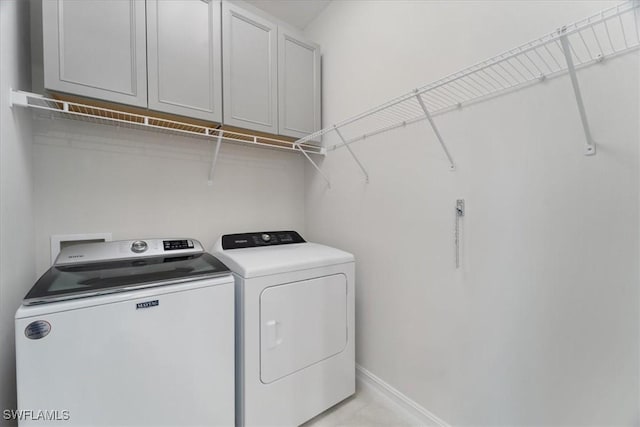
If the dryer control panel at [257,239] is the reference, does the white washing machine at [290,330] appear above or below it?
below

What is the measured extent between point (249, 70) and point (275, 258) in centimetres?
128

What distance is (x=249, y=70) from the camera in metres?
1.79

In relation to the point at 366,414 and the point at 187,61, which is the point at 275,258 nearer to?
the point at 366,414

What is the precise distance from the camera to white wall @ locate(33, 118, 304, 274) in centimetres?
152

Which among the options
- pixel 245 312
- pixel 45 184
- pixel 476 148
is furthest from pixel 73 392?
pixel 476 148

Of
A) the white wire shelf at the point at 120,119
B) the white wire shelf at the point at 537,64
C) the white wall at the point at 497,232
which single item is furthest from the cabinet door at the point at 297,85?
the white wire shelf at the point at 537,64

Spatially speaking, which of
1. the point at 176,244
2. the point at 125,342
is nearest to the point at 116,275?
the point at 125,342

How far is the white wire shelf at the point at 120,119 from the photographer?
125cm

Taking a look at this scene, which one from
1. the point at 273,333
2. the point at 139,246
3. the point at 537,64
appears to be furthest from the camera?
the point at 139,246

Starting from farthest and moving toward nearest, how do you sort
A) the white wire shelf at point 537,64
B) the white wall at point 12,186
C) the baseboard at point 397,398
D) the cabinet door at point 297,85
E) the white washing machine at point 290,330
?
1. the cabinet door at point 297,85
2. the baseboard at point 397,398
3. the white washing machine at point 290,330
4. the white wall at point 12,186
5. the white wire shelf at point 537,64

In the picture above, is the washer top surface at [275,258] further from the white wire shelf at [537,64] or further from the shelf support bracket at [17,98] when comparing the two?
the shelf support bracket at [17,98]

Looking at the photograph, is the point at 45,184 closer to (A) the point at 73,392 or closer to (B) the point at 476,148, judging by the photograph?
(A) the point at 73,392

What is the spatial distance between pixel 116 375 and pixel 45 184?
120 centimetres

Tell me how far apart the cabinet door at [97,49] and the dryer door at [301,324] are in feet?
4.35
